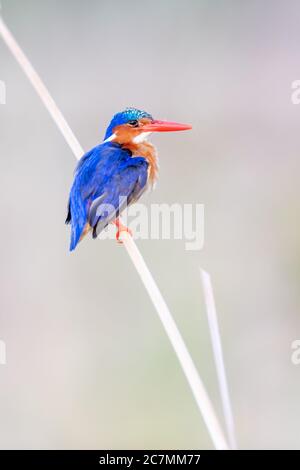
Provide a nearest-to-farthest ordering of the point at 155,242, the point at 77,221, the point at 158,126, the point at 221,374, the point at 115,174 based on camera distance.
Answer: the point at 221,374 → the point at 77,221 → the point at 115,174 → the point at 158,126 → the point at 155,242

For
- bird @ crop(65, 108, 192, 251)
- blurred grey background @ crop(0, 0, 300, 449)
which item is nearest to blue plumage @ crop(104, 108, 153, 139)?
bird @ crop(65, 108, 192, 251)

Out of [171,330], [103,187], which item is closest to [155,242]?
[103,187]

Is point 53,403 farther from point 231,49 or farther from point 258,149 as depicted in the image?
point 231,49

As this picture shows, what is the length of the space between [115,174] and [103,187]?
0.08 metres

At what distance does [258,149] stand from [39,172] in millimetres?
878

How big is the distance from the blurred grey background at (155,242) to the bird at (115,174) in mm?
456

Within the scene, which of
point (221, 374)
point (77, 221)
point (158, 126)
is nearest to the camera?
point (221, 374)

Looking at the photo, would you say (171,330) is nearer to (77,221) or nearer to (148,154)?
(77,221)

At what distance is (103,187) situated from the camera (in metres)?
1.80

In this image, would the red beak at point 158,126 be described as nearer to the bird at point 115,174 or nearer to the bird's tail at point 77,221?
the bird at point 115,174

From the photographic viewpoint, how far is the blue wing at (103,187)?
5.62ft

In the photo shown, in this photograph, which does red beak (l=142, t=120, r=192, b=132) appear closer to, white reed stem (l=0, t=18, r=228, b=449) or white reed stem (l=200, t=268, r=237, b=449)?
white reed stem (l=0, t=18, r=228, b=449)

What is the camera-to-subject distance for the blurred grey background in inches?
86.0

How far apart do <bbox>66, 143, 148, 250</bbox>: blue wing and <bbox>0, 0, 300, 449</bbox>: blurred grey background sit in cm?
52
